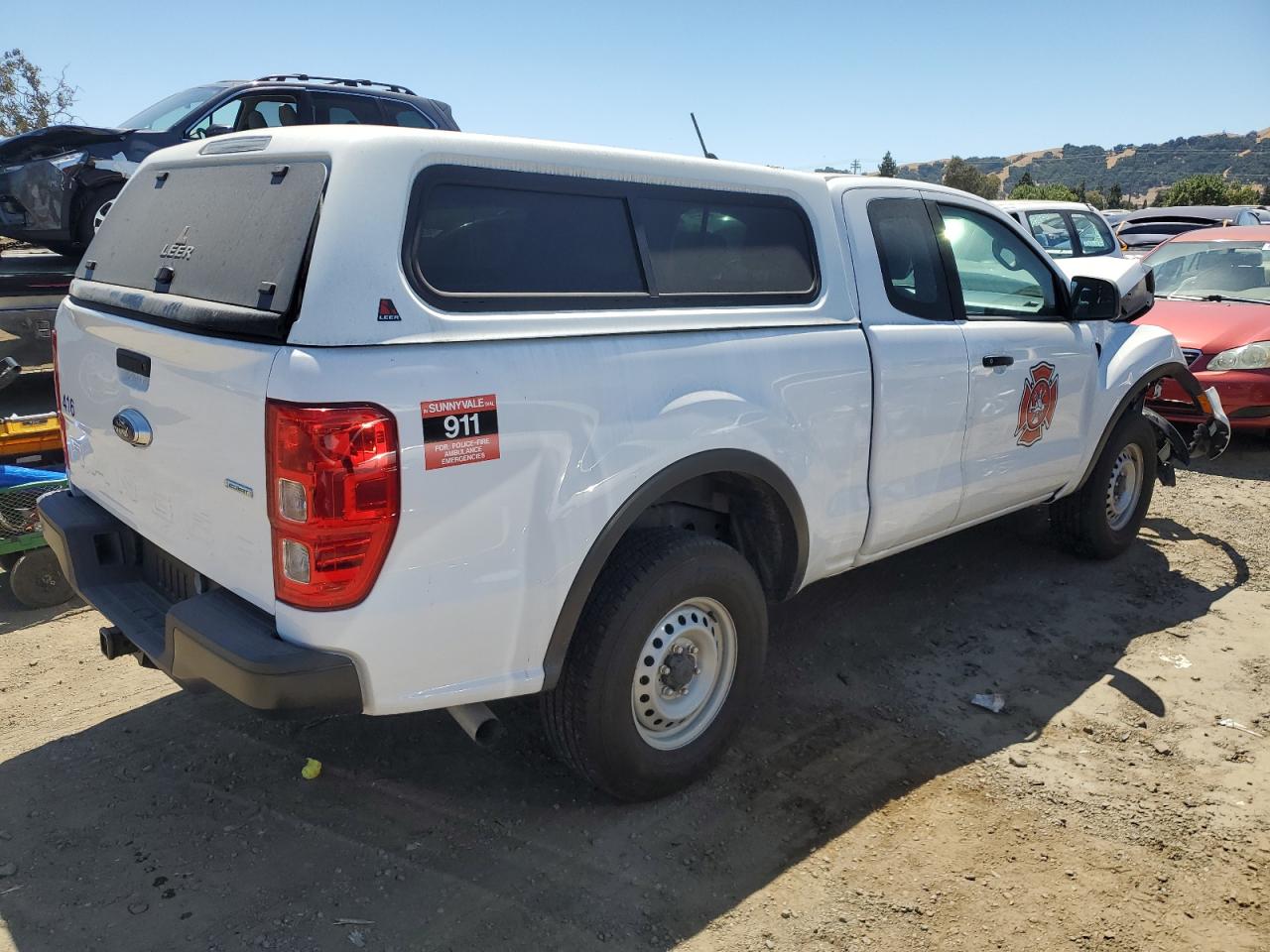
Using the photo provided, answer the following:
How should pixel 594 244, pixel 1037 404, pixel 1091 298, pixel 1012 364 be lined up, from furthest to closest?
pixel 1091 298
pixel 1037 404
pixel 1012 364
pixel 594 244

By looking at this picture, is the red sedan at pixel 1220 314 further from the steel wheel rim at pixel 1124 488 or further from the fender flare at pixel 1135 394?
the steel wheel rim at pixel 1124 488

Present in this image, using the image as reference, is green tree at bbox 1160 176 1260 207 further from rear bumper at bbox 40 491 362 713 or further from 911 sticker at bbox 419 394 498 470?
rear bumper at bbox 40 491 362 713

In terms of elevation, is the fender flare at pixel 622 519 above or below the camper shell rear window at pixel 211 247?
below

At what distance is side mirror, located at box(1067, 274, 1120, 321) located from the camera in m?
4.64

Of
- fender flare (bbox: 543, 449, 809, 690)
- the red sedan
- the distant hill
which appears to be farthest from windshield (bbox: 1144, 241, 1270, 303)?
the distant hill

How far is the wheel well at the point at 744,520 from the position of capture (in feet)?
11.1

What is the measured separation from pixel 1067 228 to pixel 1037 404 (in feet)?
26.1

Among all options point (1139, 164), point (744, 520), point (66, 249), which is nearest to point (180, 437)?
point (744, 520)

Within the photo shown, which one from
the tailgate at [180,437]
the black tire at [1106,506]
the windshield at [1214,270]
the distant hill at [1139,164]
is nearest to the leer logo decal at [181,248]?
the tailgate at [180,437]

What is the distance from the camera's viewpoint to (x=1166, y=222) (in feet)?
62.7

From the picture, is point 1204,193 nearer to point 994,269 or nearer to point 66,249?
point 994,269

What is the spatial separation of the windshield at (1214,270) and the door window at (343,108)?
24.5ft

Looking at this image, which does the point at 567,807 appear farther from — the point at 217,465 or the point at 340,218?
the point at 340,218

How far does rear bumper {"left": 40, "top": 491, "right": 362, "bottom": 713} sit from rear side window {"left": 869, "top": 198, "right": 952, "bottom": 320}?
2567 mm
